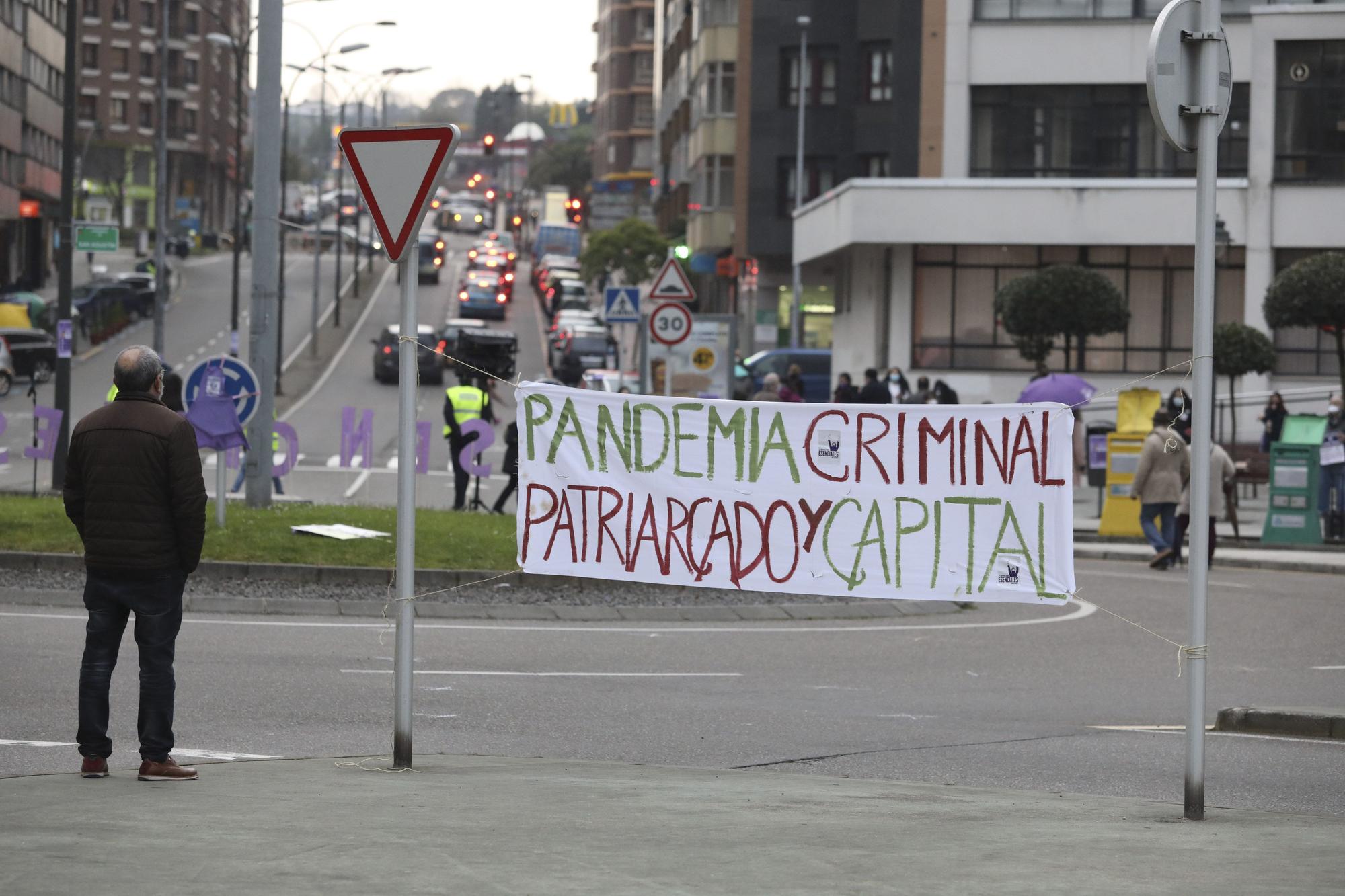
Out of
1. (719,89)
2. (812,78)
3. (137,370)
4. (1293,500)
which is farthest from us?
(719,89)

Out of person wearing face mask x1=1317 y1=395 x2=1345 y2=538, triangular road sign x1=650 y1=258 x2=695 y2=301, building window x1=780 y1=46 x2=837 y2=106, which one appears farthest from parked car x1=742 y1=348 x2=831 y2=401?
triangular road sign x1=650 y1=258 x2=695 y2=301

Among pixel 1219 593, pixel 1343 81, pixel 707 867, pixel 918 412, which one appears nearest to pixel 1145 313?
pixel 1343 81

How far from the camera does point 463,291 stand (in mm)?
84875

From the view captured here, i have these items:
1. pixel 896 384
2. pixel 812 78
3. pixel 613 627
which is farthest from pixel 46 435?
pixel 812 78

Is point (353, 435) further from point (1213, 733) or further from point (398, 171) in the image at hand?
point (398, 171)

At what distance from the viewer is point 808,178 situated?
213 feet

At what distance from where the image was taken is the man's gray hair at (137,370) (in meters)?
8.16

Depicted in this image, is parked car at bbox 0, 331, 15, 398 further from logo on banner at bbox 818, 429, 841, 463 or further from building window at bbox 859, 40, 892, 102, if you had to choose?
logo on banner at bbox 818, 429, 841, 463

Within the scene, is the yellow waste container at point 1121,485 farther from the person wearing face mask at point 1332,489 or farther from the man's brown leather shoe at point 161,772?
the man's brown leather shoe at point 161,772

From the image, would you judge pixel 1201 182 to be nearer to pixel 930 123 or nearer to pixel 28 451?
pixel 28 451

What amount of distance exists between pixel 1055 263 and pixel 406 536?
134ft

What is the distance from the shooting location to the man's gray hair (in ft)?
26.8

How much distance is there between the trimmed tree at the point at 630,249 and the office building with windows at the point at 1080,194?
39.0m

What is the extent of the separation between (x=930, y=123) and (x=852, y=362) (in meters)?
6.75
